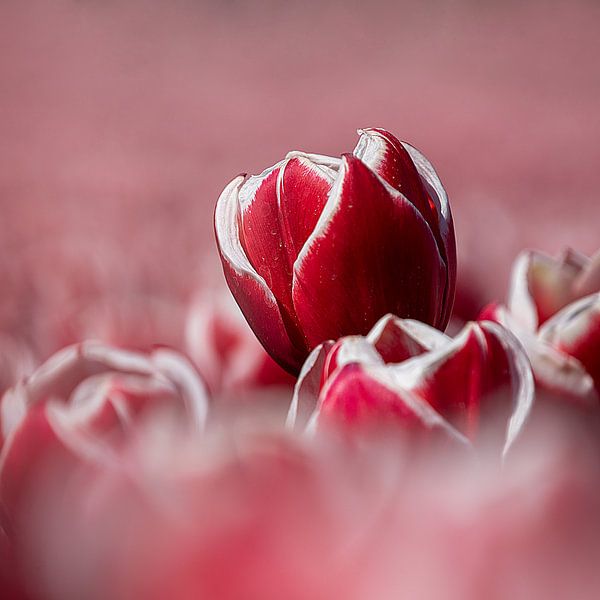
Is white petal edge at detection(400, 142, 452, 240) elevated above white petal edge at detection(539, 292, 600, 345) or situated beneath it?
elevated above

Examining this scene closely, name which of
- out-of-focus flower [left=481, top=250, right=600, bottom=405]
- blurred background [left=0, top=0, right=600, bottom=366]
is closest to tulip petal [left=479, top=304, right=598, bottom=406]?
out-of-focus flower [left=481, top=250, right=600, bottom=405]

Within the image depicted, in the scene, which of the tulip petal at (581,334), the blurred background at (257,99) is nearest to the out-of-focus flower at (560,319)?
the tulip petal at (581,334)

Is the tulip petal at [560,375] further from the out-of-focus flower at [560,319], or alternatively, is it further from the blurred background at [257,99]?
the blurred background at [257,99]

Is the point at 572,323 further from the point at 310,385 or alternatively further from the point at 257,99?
the point at 257,99

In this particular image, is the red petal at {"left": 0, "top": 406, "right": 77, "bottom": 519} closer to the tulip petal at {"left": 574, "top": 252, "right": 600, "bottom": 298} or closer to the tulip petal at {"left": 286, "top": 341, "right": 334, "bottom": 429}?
the tulip petal at {"left": 286, "top": 341, "right": 334, "bottom": 429}

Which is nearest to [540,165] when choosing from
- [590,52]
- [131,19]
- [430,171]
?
[590,52]

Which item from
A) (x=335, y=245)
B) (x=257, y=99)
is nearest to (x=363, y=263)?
(x=335, y=245)
